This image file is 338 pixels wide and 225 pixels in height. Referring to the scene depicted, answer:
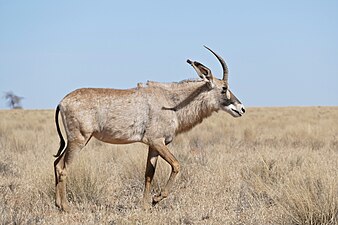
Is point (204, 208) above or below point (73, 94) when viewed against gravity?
below

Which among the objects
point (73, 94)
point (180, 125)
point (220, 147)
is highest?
point (73, 94)

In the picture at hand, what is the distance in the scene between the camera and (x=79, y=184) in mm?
8648

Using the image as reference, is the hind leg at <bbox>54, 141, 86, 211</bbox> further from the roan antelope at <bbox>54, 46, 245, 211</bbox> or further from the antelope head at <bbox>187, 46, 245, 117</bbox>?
the antelope head at <bbox>187, 46, 245, 117</bbox>

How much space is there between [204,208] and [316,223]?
6.15 feet

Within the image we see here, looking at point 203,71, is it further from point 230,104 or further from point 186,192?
point 186,192

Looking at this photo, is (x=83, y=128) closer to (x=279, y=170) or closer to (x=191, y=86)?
(x=191, y=86)

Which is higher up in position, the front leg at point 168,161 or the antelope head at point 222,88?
the antelope head at point 222,88

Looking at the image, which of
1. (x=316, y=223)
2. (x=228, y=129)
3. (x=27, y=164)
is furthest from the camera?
(x=228, y=129)

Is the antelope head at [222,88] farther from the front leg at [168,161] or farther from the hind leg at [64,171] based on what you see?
the hind leg at [64,171]

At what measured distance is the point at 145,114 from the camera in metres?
8.38

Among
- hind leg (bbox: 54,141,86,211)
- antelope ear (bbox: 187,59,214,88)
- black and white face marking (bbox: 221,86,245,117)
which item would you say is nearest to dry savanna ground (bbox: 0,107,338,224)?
hind leg (bbox: 54,141,86,211)

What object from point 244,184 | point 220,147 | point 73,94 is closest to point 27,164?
point 73,94

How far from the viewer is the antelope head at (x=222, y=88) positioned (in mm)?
9188

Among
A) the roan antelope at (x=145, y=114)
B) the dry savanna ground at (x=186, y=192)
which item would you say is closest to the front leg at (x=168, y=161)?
the roan antelope at (x=145, y=114)
